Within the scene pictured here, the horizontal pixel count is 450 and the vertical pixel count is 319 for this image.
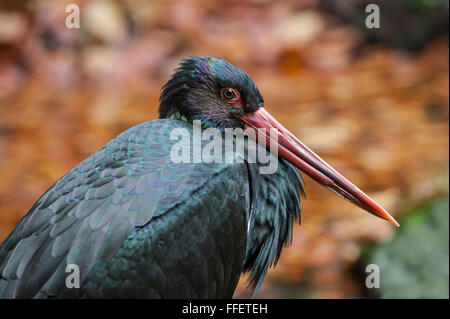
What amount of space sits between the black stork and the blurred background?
2049mm

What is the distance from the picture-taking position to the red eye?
11.4 ft

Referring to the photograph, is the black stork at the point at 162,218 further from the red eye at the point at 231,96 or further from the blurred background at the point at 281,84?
the blurred background at the point at 281,84

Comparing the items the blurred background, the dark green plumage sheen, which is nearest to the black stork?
the dark green plumage sheen

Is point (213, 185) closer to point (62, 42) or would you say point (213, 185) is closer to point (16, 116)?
point (16, 116)

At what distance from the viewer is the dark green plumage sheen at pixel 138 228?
9.32 ft

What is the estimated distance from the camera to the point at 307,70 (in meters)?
9.75

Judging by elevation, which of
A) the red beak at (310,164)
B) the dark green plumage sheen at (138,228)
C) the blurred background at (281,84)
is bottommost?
the dark green plumage sheen at (138,228)

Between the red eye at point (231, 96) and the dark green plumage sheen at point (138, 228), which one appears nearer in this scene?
the dark green plumage sheen at point (138, 228)

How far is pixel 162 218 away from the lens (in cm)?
289

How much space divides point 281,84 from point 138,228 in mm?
6604

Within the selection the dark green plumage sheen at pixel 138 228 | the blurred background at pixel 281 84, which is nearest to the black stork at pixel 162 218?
the dark green plumage sheen at pixel 138 228

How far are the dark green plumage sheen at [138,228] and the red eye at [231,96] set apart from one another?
33cm

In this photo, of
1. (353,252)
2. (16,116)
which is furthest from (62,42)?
(353,252)

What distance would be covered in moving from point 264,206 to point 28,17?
6827mm
